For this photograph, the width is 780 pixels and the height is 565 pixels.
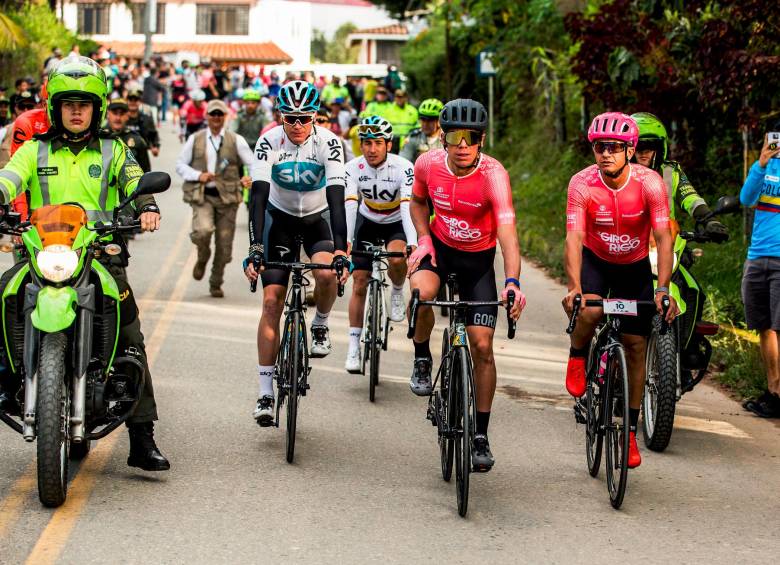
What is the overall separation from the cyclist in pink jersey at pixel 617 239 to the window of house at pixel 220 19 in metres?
91.7

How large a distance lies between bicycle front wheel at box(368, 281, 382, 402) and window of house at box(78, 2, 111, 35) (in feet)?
294

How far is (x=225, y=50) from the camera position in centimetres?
9406

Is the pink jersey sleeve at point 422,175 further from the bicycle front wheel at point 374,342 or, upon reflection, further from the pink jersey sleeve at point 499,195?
the bicycle front wheel at point 374,342

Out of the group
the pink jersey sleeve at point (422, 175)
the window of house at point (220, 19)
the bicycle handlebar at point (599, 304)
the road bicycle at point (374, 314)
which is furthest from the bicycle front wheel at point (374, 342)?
the window of house at point (220, 19)

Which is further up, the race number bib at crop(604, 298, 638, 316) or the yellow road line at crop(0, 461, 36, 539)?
the race number bib at crop(604, 298, 638, 316)

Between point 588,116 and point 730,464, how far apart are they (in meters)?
17.0

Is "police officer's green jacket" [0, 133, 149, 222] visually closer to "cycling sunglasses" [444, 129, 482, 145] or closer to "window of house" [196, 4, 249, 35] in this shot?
"cycling sunglasses" [444, 129, 482, 145]

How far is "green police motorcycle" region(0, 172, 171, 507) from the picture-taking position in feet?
21.9

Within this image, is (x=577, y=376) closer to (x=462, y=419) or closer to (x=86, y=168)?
(x=462, y=419)

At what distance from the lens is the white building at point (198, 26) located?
9556 centimetres

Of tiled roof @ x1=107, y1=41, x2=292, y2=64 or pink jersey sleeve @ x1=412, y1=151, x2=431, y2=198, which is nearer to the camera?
pink jersey sleeve @ x1=412, y1=151, x2=431, y2=198

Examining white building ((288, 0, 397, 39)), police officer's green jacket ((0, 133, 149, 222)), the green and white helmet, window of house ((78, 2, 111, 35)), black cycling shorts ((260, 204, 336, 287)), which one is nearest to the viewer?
police officer's green jacket ((0, 133, 149, 222))

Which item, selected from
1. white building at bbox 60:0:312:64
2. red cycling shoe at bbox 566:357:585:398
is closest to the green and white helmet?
red cycling shoe at bbox 566:357:585:398

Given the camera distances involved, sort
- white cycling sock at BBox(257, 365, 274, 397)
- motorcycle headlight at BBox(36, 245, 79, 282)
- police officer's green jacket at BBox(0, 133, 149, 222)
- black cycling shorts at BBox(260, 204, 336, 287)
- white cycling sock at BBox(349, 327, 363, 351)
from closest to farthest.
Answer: motorcycle headlight at BBox(36, 245, 79, 282), police officer's green jacket at BBox(0, 133, 149, 222), white cycling sock at BBox(257, 365, 274, 397), black cycling shorts at BBox(260, 204, 336, 287), white cycling sock at BBox(349, 327, 363, 351)
